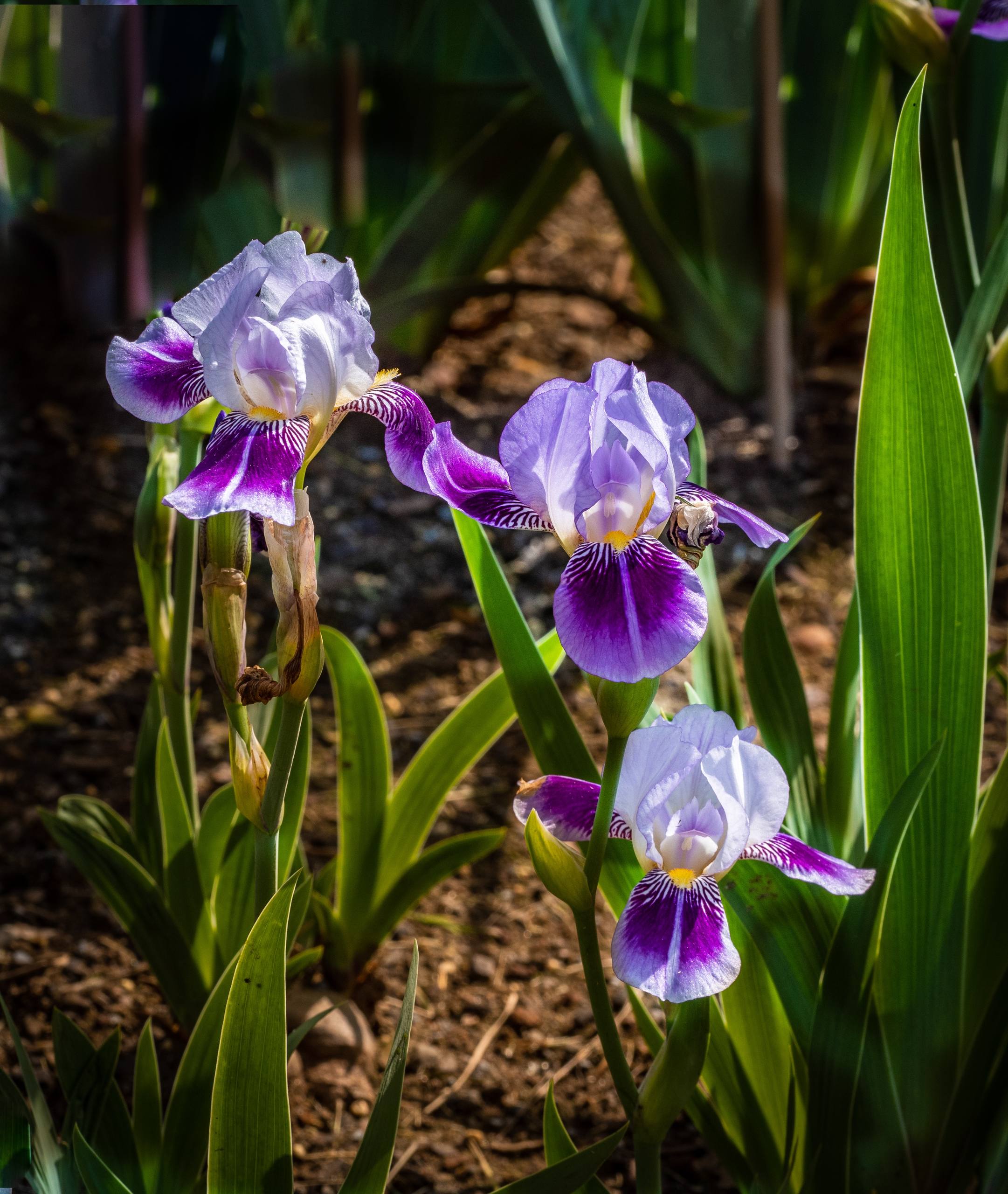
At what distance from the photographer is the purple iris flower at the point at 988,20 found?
71cm

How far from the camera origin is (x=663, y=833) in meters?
0.47

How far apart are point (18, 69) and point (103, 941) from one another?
78 centimetres

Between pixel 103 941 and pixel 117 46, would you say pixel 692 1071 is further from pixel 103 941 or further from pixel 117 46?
pixel 117 46

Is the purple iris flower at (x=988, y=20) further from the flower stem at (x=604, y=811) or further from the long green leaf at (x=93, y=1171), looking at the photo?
the long green leaf at (x=93, y=1171)

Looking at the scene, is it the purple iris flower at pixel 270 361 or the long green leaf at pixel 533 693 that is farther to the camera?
the long green leaf at pixel 533 693

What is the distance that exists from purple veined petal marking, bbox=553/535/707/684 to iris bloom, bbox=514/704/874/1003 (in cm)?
6

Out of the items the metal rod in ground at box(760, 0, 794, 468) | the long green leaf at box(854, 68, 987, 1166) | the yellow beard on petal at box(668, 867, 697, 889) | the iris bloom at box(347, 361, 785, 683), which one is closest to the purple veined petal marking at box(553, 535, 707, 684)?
the iris bloom at box(347, 361, 785, 683)

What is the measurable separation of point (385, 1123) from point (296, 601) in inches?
10.6

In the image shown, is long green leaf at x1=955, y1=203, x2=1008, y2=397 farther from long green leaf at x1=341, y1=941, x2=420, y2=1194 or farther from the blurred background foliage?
long green leaf at x1=341, y1=941, x2=420, y2=1194

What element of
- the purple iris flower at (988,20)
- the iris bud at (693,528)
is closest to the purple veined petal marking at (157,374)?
the iris bud at (693,528)

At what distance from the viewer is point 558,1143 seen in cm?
61

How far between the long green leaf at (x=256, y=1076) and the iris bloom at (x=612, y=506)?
0.19 meters

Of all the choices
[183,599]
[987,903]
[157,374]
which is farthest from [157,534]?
[987,903]

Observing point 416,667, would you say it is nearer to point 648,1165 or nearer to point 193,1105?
point 193,1105
